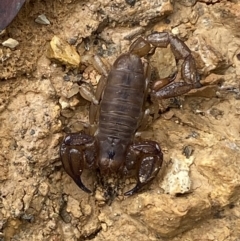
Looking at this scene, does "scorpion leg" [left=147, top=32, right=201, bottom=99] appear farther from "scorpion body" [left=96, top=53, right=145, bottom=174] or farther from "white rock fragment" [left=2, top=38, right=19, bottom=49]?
"white rock fragment" [left=2, top=38, right=19, bottom=49]

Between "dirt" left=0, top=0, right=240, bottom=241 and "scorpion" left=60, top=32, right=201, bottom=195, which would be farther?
"scorpion" left=60, top=32, right=201, bottom=195

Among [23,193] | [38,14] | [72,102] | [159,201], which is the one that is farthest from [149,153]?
[38,14]

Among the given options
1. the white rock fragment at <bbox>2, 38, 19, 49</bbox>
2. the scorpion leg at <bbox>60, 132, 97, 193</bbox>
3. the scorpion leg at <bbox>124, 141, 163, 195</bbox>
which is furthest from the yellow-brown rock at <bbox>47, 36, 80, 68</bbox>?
the scorpion leg at <bbox>124, 141, 163, 195</bbox>

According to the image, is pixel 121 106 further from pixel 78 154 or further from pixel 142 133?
pixel 78 154

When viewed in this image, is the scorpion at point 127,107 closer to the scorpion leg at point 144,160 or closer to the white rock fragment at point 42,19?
the scorpion leg at point 144,160

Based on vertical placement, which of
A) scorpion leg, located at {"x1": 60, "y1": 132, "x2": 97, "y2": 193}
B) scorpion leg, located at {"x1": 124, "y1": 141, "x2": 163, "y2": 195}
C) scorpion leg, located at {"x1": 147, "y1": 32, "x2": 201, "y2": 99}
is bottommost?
scorpion leg, located at {"x1": 124, "y1": 141, "x2": 163, "y2": 195}

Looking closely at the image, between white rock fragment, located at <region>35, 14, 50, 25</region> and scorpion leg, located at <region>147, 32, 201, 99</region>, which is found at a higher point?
white rock fragment, located at <region>35, 14, 50, 25</region>

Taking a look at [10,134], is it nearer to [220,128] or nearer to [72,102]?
[72,102]

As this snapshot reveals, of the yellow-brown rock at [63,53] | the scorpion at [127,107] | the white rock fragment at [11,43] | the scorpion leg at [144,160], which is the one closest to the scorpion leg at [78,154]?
the scorpion at [127,107]

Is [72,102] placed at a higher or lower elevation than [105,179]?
higher
